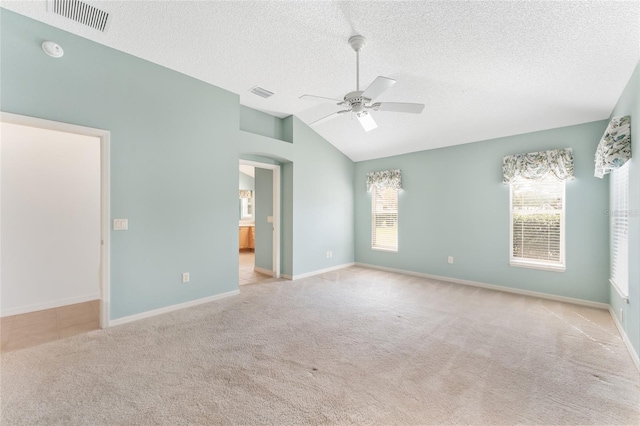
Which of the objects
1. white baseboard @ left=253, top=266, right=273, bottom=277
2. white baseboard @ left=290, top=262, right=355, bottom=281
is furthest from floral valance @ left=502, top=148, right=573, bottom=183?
white baseboard @ left=253, top=266, right=273, bottom=277

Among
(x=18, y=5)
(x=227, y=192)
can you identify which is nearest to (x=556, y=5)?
(x=227, y=192)

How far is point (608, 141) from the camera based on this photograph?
2791mm

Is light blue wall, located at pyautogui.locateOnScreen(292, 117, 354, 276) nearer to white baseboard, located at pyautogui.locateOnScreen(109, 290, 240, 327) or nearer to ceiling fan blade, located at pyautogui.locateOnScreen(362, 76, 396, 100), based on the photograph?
white baseboard, located at pyautogui.locateOnScreen(109, 290, 240, 327)

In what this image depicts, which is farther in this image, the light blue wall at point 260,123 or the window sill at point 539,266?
the light blue wall at point 260,123

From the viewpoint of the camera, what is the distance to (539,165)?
410 cm

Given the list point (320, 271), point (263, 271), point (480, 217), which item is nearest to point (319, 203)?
point (320, 271)

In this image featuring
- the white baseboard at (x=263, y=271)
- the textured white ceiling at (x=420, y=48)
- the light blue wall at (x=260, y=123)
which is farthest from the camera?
the white baseboard at (x=263, y=271)

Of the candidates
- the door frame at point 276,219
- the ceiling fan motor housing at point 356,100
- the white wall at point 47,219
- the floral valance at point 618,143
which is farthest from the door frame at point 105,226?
the floral valance at point 618,143

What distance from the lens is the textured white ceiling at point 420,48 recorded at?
2.28 m

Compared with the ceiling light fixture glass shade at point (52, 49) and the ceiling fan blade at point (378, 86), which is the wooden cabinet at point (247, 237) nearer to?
the ceiling light fixture glass shade at point (52, 49)

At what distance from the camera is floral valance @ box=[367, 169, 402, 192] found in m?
5.75

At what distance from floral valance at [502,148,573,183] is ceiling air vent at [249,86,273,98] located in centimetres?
390

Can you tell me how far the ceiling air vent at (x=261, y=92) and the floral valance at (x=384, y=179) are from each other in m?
2.87

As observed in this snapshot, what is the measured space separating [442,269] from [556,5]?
4.14 metres
